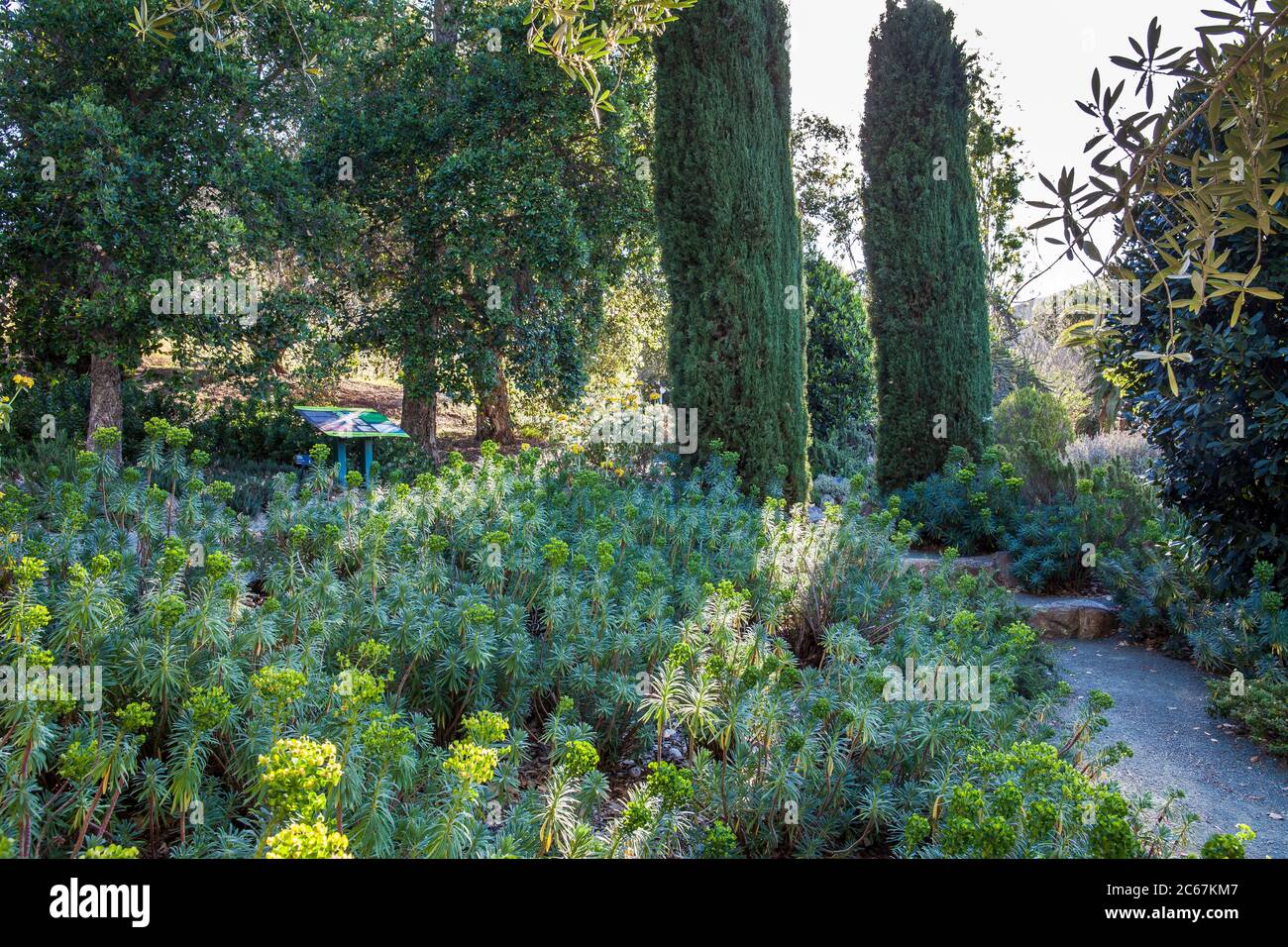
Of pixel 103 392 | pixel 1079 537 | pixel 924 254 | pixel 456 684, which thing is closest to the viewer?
pixel 456 684

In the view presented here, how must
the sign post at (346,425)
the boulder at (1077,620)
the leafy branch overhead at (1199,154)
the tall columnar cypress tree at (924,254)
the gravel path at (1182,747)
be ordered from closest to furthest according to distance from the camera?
the leafy branch overhead at (1199,154) < the gravel path at (1182,747) < the boulder at (1077,620) < the sign post at (346,425) < the tall columnar cypress tree at (924,254)

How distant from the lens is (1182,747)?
14.7ft

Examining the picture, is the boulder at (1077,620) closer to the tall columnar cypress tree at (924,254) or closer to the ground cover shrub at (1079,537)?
the ground cover shrub at (1079,537)

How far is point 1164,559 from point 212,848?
6.15 meters

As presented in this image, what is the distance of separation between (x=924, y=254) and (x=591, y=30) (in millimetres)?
8212

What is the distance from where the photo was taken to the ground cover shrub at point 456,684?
2.09m

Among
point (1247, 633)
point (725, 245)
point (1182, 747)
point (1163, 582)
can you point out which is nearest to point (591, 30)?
point (1182, 747)

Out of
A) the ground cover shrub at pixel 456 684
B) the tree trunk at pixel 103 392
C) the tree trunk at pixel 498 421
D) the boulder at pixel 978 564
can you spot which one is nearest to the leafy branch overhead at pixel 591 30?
the ground cover shrub at pixel 456 684

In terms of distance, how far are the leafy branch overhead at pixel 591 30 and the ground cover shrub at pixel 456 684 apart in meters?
1.63

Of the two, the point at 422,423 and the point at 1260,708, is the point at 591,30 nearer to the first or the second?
the point at 1260,708

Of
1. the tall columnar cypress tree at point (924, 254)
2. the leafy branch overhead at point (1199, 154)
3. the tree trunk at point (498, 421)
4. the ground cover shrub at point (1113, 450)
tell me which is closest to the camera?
the leafy branch overhead at point (1199, 154)

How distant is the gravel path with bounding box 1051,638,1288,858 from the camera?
12.2ft
